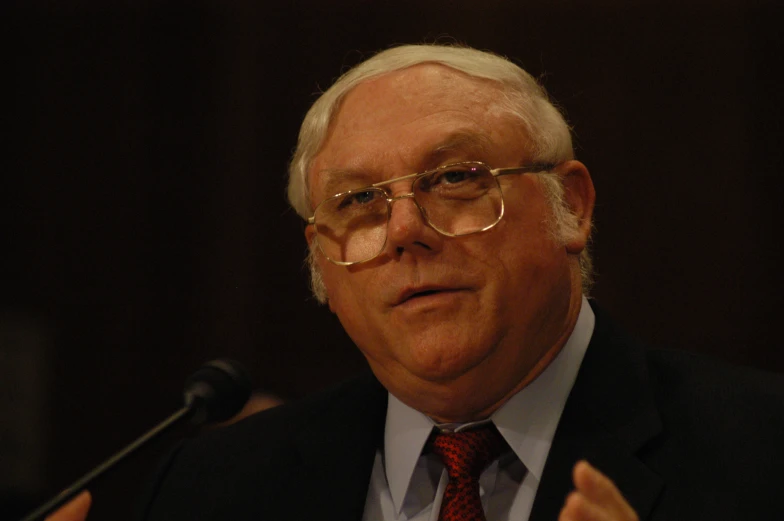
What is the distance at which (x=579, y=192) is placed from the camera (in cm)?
182

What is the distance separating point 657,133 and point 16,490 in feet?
7.01

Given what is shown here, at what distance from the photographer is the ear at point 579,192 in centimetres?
178

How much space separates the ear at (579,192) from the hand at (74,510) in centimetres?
111

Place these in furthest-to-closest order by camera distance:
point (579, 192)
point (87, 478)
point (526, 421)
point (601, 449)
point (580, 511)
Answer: point (579, 192) → point (526, 421) → point (601, 449) → point (87, 478) → point (580, 511)

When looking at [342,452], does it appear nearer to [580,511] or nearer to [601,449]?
[601,449]

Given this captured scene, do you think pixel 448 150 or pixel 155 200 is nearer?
pixel 448 150

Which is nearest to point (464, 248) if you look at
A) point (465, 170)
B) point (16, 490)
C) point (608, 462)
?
point (465, 170)

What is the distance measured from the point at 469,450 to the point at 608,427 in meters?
0.27

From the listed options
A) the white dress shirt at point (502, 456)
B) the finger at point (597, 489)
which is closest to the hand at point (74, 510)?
the white dress shirt at point (502, 456)

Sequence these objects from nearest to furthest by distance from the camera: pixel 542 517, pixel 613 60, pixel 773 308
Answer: pixel 542 517, pixel 773 308, pixel 613 60

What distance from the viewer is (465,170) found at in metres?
1.63

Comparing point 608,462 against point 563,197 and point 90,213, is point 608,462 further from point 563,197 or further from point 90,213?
point 90,213

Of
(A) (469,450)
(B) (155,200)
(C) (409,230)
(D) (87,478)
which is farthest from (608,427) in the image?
(B) (155,200)

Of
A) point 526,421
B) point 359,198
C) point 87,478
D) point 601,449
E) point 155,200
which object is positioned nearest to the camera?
point 87,478
